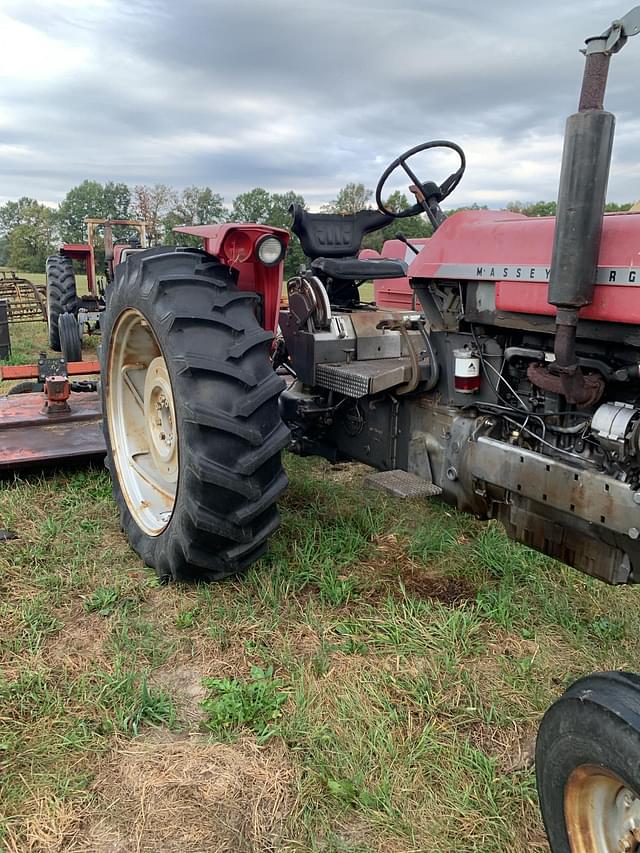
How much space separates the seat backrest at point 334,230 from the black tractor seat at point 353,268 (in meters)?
0.12

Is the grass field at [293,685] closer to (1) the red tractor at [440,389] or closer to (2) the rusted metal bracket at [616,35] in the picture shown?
(1) the red tractor at [440,389]

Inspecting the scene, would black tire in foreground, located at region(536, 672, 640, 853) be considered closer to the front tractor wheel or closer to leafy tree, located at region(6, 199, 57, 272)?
the front tractor wheel

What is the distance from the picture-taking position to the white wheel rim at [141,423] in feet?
9.48

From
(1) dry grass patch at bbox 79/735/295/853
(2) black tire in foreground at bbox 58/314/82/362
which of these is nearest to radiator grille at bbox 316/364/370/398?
(1) dry grass patch at bbox 79/735/295/853

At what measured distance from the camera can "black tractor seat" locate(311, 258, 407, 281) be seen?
3.21 m

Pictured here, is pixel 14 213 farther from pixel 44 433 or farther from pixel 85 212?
pixel 44 433

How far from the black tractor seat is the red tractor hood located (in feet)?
2.38

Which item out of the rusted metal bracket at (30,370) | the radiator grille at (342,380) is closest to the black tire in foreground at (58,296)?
the rusted metal bracket at (30,370)

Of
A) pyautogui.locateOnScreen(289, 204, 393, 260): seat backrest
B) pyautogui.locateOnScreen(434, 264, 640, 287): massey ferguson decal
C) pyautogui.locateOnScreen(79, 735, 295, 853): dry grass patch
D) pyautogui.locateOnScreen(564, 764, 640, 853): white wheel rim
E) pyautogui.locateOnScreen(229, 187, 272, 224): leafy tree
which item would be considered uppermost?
pyautogui.locateOnScreen(229, 187, 272, 224): leafy tree

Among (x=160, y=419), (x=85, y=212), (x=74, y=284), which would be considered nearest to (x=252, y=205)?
(x=85, y=212)

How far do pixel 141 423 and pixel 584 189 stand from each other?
2274mm

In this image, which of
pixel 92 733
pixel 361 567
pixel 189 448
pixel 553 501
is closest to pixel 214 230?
pixel 189 448

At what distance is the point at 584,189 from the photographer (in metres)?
1.67

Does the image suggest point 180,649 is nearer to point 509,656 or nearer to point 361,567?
point 361,567
